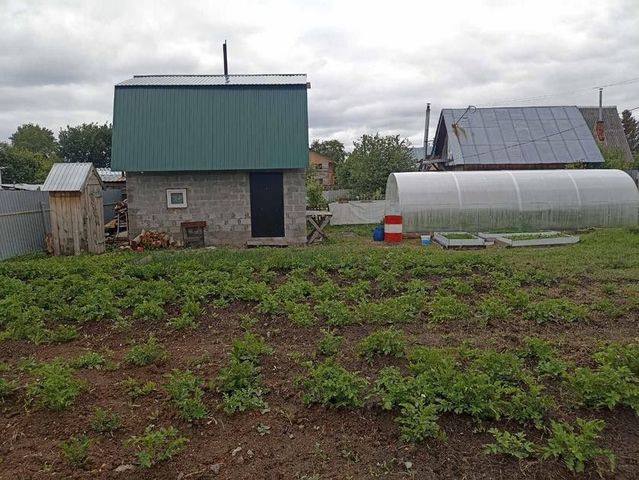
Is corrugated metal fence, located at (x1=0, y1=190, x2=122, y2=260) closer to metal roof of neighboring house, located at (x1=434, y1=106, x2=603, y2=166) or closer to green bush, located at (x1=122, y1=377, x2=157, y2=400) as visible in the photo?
green bush, located at (x1=122, y1=377, x2=157, y2=400)

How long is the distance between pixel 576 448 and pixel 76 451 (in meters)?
3.40

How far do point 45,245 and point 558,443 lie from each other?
45.8 ft

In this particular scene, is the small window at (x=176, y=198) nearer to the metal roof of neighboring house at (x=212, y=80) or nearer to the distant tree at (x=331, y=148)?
the metal roof of neighboring house at (x=212, y=80)

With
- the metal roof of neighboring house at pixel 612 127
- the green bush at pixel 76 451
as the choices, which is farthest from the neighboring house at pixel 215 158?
the metal roof of neighboring house at pixel 612 127

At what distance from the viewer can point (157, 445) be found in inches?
128

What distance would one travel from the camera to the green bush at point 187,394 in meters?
3.66

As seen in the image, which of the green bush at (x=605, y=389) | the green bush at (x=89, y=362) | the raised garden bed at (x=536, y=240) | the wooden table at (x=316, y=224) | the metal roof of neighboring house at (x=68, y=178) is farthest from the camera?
the wooden table at (x=316, y=224)

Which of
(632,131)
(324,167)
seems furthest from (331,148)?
(632,131)

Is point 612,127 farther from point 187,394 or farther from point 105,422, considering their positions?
point 105,422

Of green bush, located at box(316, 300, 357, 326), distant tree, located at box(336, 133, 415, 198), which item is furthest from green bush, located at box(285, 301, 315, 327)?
distant tree, located at box(336, 133, 415, 198)

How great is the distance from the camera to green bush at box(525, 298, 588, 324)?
232 inches

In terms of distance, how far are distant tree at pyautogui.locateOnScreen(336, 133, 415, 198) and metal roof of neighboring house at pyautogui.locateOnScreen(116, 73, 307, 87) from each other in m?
10.7

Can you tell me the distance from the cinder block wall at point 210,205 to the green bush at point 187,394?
10209mm

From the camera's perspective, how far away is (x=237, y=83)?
1510 centimetres
